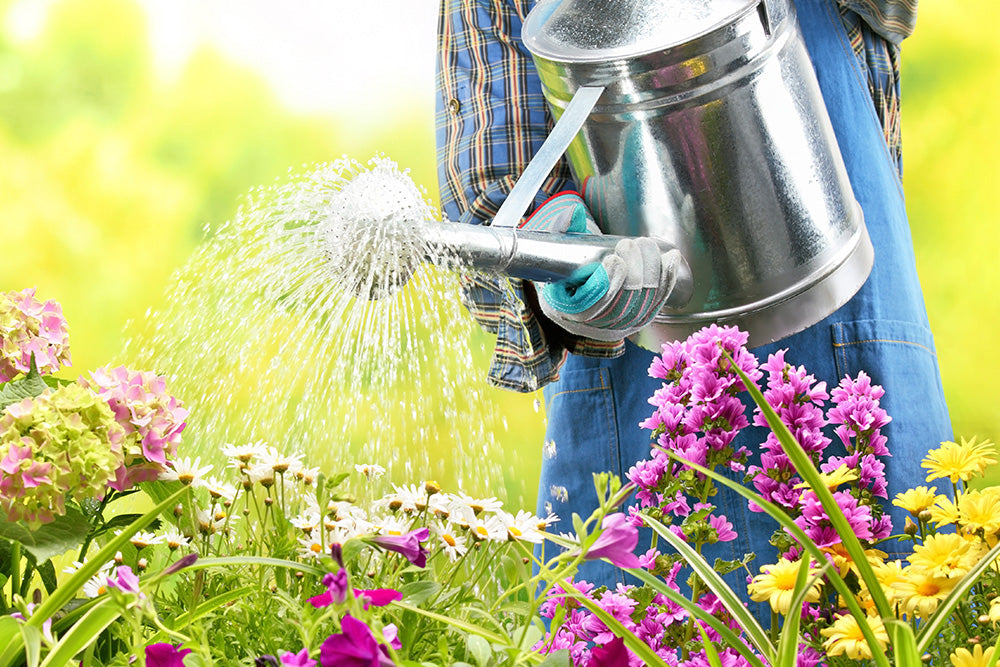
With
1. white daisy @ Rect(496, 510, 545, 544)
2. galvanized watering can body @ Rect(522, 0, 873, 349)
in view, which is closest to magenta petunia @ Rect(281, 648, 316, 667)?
white daisy @ Rect(496, 510, 545, 544)

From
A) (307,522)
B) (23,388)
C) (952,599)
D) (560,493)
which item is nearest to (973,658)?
(952,599)

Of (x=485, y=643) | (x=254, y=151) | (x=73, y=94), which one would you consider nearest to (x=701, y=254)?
(x=485, y=643)

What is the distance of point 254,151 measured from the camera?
226cm

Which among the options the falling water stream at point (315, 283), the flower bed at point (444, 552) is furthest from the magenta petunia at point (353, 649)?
the falling water stream at point (315, 283)

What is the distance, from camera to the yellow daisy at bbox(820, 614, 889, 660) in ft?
1.04

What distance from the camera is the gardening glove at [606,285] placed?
0.64 metres

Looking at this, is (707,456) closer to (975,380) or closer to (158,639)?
(158,639)

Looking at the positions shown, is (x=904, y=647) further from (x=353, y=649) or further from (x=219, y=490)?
(x=219, y=490)

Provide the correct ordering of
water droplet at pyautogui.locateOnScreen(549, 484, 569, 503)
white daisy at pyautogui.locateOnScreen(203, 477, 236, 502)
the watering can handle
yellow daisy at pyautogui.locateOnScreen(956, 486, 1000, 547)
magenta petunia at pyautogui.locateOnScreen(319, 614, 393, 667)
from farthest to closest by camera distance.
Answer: water droplet at pyautogui.locateOnScreen(549, 484, 569, 503), the watering can handle, white daisy at pyautogui.locateOnScreen(203, 477, 236, 502), yellow daisy at pyautogui.locateOnScreen(956, 486, 1000, 547), magenta petunia at pyautogui.locateOnScreen(319, 614, 393, 667)

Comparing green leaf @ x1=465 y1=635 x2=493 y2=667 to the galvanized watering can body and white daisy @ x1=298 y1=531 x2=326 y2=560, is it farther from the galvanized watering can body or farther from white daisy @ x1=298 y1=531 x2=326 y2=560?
the galvanized watering can body

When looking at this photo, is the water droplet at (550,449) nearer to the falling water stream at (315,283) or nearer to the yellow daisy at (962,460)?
the falling water stream at (315,283)

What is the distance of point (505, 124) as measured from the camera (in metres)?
0.89

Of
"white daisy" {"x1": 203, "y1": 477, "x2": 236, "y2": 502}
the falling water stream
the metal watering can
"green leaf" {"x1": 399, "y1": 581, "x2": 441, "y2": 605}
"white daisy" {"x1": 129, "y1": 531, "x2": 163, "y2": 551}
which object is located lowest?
"green leaf" {"x1": 399, "y1": 581, "x2": 441, "y2": 605}

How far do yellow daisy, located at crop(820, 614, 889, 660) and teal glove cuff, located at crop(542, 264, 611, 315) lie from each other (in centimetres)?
34
